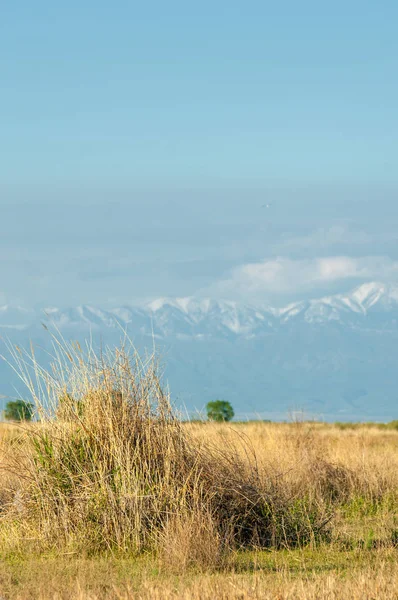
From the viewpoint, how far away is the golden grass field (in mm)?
10766

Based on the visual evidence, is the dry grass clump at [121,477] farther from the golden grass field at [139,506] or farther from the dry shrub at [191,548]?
the dry shrub at [191,548]

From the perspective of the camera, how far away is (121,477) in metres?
12.3

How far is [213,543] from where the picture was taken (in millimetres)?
10930

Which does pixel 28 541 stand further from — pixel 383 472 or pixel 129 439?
pixel 383 472

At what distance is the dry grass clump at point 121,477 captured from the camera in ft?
39.3

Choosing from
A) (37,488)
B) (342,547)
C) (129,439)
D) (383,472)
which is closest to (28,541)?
(37,488)

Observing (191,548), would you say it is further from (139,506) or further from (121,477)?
(121,477)

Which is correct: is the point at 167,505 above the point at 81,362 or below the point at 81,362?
below

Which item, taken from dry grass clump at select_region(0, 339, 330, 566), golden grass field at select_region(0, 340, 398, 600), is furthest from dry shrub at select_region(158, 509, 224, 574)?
dry grass clump at select_region(0, 339, 330, 566)

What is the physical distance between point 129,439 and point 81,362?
4.72 feet

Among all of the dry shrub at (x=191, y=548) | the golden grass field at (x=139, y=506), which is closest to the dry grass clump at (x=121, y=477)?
the golden grass field at (x=139, y=506)

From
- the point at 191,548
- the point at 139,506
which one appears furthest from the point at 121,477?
the point at 191,548

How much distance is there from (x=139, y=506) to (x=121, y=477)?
1.71 ft

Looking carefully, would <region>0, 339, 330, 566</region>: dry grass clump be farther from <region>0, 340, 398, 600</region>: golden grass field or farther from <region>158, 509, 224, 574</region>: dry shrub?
<region>158, 509, 224, 574</region>: dry shrub
